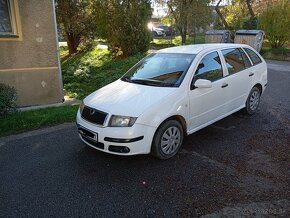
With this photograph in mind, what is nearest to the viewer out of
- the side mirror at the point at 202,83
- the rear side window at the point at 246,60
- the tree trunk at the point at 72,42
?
the side mirror at the point at 202,83

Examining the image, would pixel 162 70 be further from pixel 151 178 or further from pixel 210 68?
pixel 151 178

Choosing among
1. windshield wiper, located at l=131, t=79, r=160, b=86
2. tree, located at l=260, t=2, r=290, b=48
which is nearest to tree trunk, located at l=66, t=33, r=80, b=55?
tree, located at l=260, t=2, r=290, b=48

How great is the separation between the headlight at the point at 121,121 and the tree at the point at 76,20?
12.9 m

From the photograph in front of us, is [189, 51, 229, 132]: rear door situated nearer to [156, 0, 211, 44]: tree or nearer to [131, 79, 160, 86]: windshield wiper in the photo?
[131, 79, 160, 86]: windshield wiper

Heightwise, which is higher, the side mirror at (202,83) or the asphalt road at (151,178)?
the side mirror at (202,83)

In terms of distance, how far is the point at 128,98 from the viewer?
397 centimetres

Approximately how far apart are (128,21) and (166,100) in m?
9.30

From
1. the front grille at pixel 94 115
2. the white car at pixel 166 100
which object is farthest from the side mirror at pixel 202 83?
the front grille at pixel 94 115

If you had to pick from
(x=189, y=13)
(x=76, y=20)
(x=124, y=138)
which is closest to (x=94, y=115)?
(x=124, y=138)

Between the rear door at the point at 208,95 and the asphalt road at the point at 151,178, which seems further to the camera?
the rear door at the point at 208,95

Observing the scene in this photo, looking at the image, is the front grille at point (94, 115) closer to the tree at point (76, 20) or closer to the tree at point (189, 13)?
the tree at point (76, 20)

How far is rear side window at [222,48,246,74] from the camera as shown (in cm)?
507

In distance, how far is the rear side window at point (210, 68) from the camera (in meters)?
4.50

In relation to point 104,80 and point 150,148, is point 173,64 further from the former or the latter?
point 104,80
